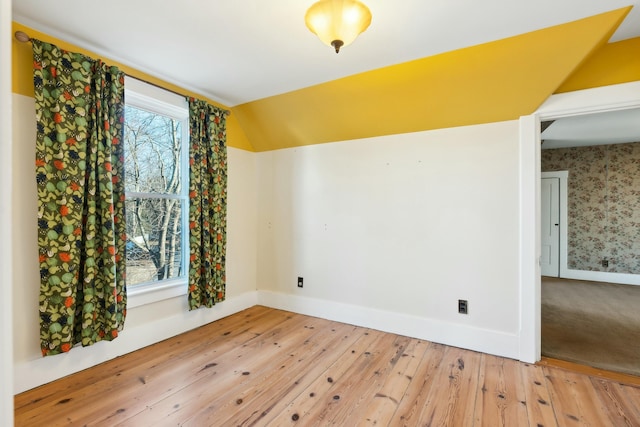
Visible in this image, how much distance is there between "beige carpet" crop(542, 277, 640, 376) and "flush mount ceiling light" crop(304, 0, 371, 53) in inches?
116

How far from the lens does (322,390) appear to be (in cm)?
205

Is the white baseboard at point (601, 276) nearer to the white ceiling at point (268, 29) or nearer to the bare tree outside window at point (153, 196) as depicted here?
the white ceiling at point (268, 29)

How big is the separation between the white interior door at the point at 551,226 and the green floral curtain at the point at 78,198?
667cm

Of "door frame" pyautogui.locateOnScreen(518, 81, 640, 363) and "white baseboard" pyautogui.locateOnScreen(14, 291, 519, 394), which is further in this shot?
"door frame" pyautogui.locateOnScreen(518, 81, 640, 363)

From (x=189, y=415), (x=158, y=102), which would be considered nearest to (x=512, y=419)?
(x=189, y=415)

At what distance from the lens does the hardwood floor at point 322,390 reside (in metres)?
1.77

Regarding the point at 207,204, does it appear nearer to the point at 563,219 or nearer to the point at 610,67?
the point at 610,67

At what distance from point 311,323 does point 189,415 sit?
5.34 feet

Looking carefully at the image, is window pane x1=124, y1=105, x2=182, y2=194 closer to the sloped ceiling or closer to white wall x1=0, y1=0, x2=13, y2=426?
the sloped ceiling

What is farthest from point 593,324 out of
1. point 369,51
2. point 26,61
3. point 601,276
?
point 26,61

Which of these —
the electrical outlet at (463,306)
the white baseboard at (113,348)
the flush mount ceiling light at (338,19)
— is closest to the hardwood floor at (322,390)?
the white baseboard at (113,348)

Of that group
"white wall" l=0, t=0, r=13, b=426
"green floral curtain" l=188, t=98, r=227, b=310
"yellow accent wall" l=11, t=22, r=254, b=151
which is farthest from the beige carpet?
"yellow accent wall" l=11, t=22, r=254, b=151

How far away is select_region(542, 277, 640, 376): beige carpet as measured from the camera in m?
2.48

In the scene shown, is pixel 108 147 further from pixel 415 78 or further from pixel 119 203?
pixel 415 78
